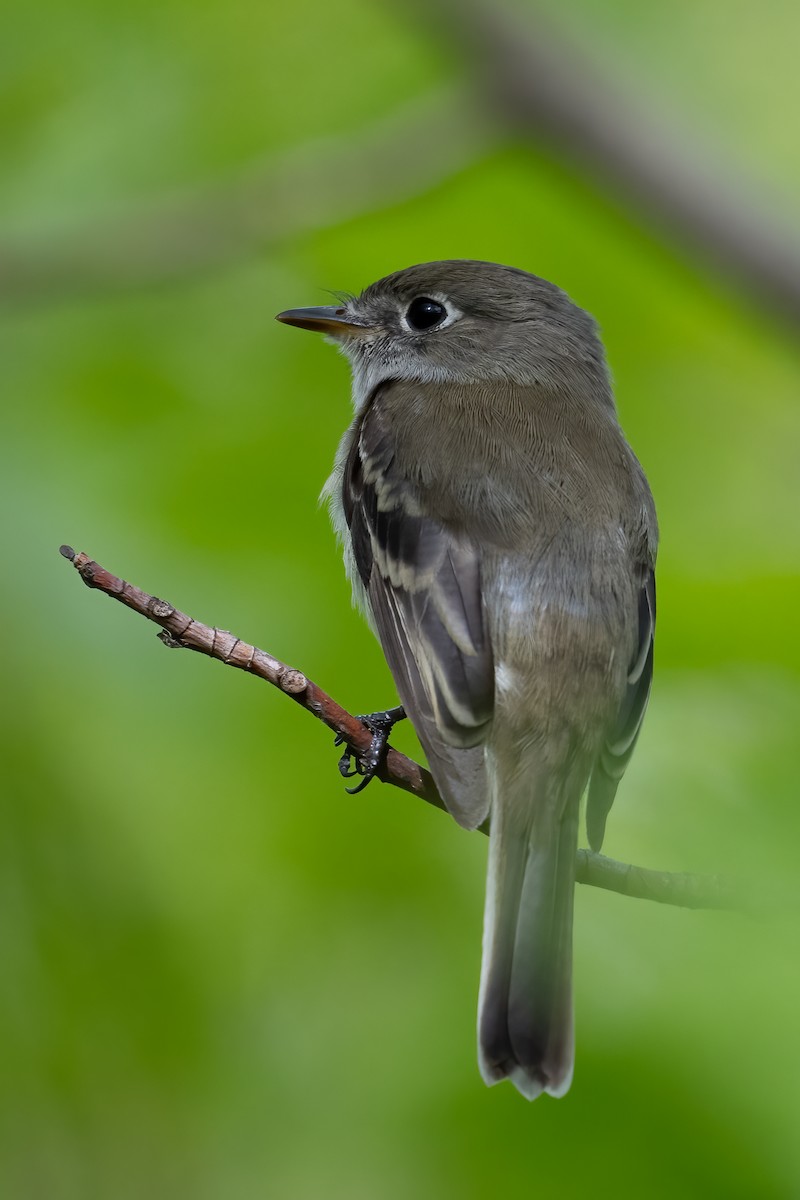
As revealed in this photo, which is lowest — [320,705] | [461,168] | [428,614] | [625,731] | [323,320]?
[320,705]

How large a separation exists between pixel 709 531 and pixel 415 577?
1.98 ft

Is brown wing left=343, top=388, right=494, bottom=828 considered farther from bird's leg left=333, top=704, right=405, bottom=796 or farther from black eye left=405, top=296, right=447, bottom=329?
black eye left=405, top=296, right=447, bottom=329

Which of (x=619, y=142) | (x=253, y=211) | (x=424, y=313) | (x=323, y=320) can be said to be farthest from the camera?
(x=424, y=313)

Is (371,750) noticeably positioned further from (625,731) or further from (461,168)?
(461,168)

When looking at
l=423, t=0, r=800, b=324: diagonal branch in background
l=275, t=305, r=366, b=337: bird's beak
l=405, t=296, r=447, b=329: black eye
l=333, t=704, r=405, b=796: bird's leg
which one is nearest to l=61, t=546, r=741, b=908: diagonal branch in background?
l=333, t=704, r=405, b=796: bird's leg

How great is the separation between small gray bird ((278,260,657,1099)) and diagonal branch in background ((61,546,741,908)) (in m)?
0.08

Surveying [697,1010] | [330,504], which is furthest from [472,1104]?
[330,504]

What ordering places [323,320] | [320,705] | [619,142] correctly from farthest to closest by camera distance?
[323,320], [320,705], [619,142]

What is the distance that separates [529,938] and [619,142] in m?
1.29

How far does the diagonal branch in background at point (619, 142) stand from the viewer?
192 centimetres

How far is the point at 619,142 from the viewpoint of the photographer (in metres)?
2.05

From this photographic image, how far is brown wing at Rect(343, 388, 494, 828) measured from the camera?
Result: 2568mm

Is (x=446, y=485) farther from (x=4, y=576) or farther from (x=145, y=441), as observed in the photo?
(x=4, y=576)

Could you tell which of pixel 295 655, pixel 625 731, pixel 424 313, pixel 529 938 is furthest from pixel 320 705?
pixel 424 313
